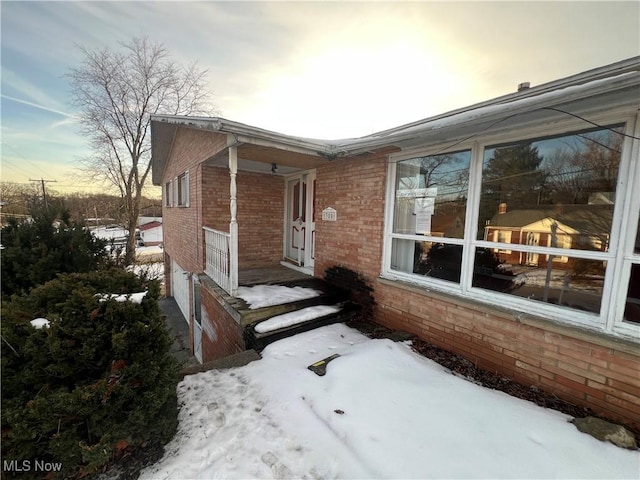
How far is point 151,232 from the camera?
36.6 meters

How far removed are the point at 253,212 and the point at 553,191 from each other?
6.19 metres

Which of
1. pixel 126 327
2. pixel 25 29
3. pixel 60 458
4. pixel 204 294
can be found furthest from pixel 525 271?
pixel 25 29

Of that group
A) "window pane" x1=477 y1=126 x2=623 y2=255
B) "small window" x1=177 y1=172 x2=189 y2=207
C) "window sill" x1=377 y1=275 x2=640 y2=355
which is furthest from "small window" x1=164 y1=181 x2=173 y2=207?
"window pane" x1=477 y1=126 x2=623 y2=255

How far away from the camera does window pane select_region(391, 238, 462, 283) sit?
12.0 ft

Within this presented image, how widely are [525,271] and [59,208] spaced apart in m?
7.25

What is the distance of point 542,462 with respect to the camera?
1.85m

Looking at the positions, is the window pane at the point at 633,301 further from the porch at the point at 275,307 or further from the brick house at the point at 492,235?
the porch at the point at 275,307

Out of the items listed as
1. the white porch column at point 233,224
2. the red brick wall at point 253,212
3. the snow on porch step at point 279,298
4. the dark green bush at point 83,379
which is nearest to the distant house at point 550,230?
the snow on porch step at point 279,298

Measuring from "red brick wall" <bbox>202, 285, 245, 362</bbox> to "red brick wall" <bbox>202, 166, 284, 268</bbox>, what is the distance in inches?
60.9

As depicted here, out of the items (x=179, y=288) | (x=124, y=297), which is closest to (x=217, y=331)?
(x=124, y=297)

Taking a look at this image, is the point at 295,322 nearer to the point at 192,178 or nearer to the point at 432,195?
the point at 432,195

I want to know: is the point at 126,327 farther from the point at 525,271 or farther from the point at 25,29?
the point at 25,29

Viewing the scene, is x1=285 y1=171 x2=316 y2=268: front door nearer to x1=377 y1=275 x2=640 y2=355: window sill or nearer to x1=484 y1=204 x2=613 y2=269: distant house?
x1=377 y1=275 x2=640 y2=355: window sill

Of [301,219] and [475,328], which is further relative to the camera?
[301,219]
